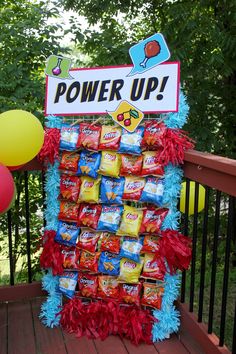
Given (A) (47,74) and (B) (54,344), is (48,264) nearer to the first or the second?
(B) (54,344)

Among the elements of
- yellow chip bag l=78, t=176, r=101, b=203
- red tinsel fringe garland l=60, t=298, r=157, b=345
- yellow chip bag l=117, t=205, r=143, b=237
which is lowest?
red tinsel fringe garland l=60, t=298, r=157, b=345

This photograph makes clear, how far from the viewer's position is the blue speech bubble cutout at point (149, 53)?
6.50 feet

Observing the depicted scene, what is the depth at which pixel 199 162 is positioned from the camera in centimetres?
184

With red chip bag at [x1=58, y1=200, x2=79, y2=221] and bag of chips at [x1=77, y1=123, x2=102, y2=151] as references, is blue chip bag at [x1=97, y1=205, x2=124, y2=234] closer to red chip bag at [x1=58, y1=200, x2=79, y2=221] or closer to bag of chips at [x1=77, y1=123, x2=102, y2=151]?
red chip bag at [x1=58, y1=200, x2=79, y2=221]

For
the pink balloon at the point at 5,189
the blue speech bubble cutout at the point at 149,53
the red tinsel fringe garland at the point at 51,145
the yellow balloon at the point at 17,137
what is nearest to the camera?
the pink balloon at the point at 5,189

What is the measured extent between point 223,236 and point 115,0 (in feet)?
9.56

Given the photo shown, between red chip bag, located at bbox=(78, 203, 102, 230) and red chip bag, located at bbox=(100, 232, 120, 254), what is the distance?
3.4 inches

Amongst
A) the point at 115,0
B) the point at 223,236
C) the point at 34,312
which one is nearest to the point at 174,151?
the point at 34,312

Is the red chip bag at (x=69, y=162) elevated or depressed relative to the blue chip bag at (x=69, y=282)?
elevated

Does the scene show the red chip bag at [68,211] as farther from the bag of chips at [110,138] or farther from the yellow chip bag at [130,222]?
the bag of chips at [110,138]

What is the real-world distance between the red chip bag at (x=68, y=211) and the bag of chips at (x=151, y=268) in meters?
0.46

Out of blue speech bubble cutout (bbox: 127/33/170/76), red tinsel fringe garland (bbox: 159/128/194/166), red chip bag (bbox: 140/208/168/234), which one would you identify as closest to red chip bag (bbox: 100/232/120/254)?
red chip bag (bbox: 140/208/168/234)

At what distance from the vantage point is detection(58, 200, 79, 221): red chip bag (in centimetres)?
224

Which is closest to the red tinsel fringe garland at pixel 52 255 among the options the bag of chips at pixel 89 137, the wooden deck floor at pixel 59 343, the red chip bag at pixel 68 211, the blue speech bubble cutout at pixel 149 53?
the red chip bag at pixel 68 211
